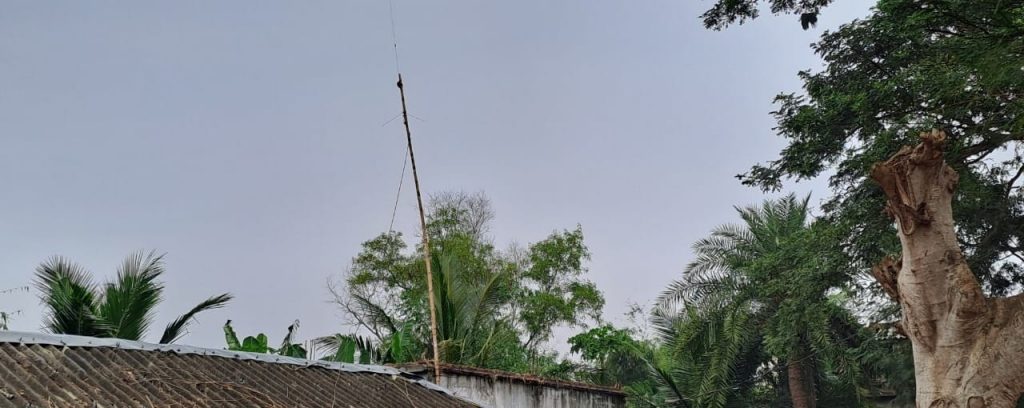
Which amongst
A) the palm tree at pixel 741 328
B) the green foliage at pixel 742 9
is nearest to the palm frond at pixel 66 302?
the green foliage at pixel 742 9

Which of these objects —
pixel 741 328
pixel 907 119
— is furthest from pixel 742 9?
pixel 741 328

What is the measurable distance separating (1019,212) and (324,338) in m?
11.5

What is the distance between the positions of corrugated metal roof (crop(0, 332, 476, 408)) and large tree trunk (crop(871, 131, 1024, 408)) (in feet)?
15.3

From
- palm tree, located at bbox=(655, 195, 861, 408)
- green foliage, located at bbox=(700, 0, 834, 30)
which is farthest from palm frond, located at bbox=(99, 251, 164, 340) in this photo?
palm tree, located at bbox=(655, 195, 861, 408)

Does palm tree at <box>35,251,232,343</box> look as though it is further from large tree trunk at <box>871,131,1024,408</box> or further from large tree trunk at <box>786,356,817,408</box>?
large tree trunk at <box>786,356,817,408</box>

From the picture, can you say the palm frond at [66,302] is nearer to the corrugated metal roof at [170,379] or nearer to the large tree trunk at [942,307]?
the corrugated metal roof at [170,379]

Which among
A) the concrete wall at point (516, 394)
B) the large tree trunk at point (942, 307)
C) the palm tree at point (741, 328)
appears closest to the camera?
the large tree trunk at point (942, 307)

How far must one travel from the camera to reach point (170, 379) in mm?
6957

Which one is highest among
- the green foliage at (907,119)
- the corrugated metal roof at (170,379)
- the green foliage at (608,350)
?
the green foliage at (907,119)

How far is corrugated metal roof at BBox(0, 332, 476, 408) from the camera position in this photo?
598 cm

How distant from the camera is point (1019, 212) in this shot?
1430cm

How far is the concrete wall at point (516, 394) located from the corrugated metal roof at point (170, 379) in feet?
3.95

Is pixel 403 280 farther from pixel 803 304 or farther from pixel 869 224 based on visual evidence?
pixel 869 224

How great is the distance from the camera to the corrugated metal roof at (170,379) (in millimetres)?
5984
